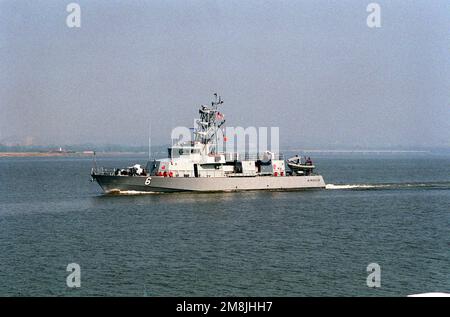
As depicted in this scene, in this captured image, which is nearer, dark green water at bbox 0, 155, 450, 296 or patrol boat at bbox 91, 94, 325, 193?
dark green water at bbox 0, 155, 450, 296

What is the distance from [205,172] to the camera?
61125mm

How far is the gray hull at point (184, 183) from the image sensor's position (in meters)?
57.9

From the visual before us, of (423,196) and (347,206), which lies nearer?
(347,206)

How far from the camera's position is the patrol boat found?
2301 inches

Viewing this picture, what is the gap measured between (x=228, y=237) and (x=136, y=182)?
2479cm

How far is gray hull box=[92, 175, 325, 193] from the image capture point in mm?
57906

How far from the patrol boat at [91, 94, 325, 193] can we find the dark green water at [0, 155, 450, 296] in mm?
2457

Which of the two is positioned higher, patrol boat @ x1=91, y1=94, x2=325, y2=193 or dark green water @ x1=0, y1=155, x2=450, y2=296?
patrol boat @ x1=91, y1=94, x2=325, y2=193

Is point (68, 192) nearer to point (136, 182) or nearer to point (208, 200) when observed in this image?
point (136, 182)

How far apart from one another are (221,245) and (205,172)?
29.1 meters

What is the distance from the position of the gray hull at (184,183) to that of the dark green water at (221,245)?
2.11 meters

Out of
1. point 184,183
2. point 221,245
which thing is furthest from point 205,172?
point 221,245
